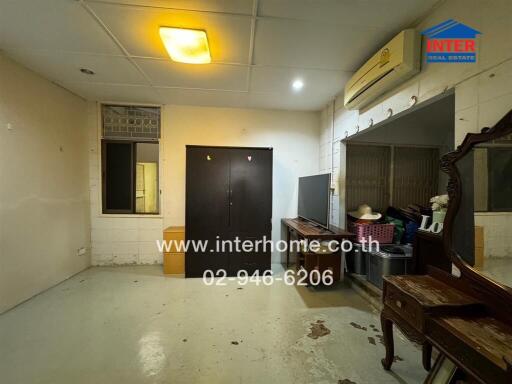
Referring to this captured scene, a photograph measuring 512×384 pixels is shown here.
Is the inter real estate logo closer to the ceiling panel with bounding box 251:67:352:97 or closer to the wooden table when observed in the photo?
the ceiling panel with bounding box 251:67:352:97

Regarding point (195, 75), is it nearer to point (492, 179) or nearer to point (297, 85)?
point (297, 85)

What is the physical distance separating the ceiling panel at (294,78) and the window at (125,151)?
1.94 m

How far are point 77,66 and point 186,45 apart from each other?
146cm

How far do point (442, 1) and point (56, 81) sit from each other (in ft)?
13.5

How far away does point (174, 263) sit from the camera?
3467 millimetres

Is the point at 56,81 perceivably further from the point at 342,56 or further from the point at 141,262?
the point at 342,56

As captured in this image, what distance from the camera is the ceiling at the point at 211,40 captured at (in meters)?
1.69

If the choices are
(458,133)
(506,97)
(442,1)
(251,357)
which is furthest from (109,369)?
(442,1)

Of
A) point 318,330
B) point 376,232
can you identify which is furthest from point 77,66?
point 376,232

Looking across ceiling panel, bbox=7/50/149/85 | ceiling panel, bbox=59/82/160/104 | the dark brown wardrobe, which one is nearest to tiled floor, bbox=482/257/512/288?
the dark brown wardrobe

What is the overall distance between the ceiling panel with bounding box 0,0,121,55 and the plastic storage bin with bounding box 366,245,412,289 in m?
3.72

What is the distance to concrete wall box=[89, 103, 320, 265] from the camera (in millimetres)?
3746

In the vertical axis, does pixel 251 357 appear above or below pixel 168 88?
below

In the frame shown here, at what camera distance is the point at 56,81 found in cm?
294
